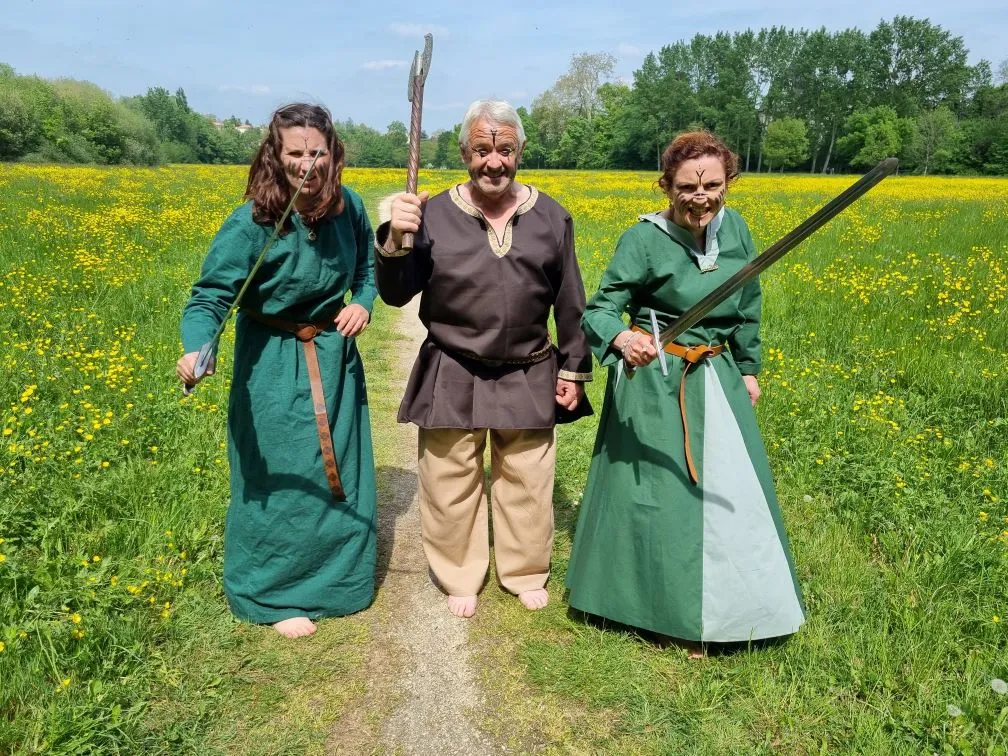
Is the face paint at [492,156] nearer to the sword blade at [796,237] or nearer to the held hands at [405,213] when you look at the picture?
the held hands at [405,213]

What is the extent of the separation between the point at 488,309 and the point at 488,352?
0.18 m

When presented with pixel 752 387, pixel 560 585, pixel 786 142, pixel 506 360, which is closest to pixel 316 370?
pixel 506 360

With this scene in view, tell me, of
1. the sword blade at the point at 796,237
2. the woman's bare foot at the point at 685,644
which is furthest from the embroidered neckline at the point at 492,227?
the woman's bare foot at the point at 685,644

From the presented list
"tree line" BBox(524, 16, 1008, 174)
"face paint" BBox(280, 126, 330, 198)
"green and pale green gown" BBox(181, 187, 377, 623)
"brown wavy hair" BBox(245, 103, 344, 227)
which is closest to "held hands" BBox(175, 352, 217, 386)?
"green and pale green gown" BBox(181, 187, 377, 623)

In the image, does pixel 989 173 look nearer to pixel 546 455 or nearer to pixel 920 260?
pixel 920 260

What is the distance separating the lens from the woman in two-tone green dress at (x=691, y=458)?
2.52m

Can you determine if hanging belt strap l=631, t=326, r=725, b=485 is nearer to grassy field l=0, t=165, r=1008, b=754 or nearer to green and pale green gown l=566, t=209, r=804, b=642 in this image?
green and pale green gown l=566, t=209, r=804, b=642

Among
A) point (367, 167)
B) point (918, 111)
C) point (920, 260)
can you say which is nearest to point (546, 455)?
point (920, 260)

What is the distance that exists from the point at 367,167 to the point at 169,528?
130 ft

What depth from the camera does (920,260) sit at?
8.48 m

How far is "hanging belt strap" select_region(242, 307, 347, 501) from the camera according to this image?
105 inches

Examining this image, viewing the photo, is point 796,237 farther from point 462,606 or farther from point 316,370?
point 462,606

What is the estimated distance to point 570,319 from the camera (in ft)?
9.45

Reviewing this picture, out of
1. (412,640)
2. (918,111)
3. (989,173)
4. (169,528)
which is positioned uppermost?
(918,111)
